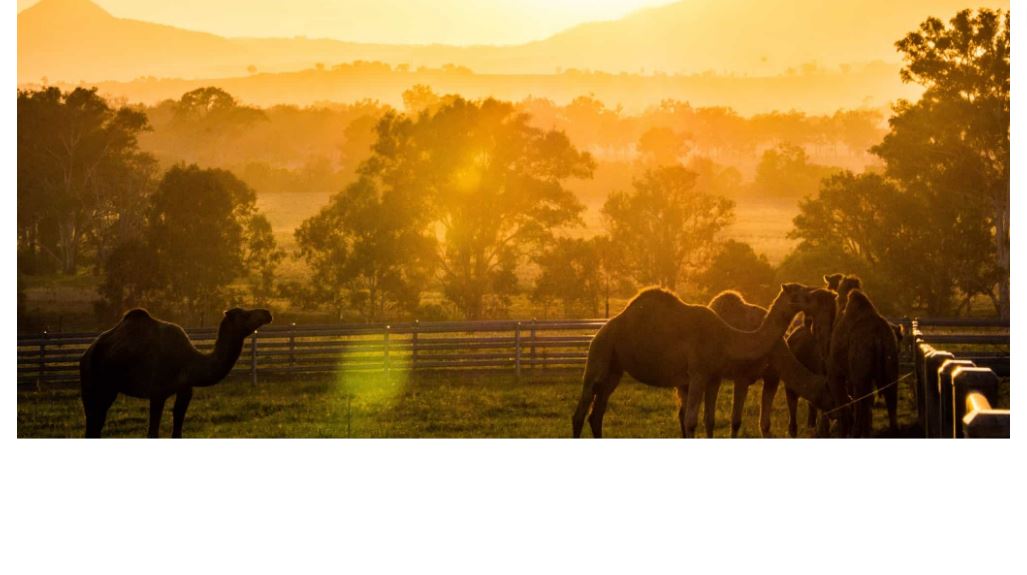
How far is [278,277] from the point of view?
4647 cm

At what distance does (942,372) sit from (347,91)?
6211 centimetres

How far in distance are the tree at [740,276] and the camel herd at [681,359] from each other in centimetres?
2542

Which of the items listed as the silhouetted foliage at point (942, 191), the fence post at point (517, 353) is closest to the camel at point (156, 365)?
the fence post at point (517, 353)

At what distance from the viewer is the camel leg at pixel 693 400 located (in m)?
15.5

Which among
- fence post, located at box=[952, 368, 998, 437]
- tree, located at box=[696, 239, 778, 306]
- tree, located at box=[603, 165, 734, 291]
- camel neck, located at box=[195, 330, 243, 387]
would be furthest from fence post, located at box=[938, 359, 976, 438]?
tree, located at box=[603, 165, 734, 291]

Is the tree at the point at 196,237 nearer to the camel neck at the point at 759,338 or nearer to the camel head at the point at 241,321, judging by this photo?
the camel head at the point at 241,321

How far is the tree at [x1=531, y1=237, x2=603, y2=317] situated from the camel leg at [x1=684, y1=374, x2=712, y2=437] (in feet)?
93.4

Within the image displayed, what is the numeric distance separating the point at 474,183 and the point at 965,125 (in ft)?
53.4

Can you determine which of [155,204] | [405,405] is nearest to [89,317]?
[155,204]

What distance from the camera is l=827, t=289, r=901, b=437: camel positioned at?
661 inches

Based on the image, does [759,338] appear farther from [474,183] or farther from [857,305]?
[474,183]

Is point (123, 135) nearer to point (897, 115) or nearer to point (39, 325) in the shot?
point (39, 325)
